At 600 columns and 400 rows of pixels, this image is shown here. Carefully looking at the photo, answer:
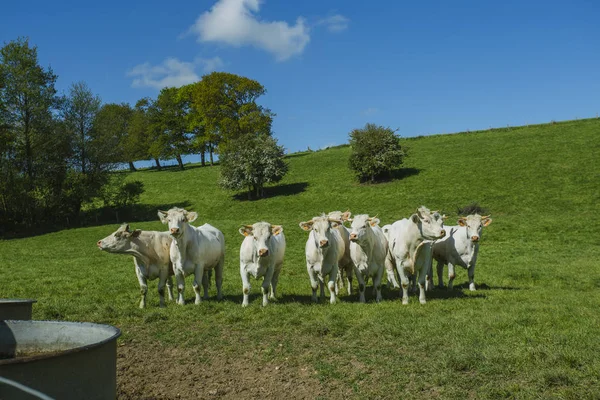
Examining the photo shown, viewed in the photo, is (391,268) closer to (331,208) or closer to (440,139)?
(331,208)

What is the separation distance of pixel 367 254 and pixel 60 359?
9811 mm

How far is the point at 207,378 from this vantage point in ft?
23.3

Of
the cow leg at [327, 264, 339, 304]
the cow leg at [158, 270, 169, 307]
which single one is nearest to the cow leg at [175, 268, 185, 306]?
the cow leg at [158, 270, 169, 307]

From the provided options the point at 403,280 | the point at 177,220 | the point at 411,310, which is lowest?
the point at 411,310

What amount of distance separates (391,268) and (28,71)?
37.9 m

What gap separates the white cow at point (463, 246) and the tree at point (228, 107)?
45.7 meters

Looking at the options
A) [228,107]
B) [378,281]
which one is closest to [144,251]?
[378,281]

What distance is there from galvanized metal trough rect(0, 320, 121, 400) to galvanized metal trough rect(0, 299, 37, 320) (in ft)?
3.85

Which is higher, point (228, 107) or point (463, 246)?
point (228, 107)

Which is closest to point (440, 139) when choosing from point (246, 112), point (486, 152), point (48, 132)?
point (486, 152)

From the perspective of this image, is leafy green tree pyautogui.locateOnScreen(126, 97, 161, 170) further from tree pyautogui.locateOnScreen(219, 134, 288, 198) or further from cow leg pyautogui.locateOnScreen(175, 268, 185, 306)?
cow leg pyautogui.locateOnScreen(175, 268, 185, 306)

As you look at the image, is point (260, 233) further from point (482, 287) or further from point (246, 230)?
point (482, 287)

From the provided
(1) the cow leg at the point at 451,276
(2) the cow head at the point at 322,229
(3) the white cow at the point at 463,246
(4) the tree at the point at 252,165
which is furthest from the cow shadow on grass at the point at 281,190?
(2) the cow head at the point at 322,229

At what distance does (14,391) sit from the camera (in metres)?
3.34
